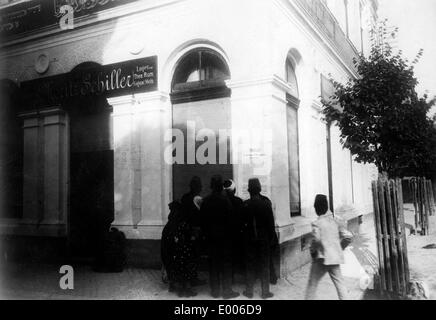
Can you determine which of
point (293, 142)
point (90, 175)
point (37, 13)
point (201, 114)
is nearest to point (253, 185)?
point (201, 114)

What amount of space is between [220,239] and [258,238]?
533mm

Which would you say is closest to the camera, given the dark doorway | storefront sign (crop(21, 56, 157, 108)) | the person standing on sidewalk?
the person standing on sidewalk

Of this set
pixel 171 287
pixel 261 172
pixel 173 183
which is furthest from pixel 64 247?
pixel 261 172

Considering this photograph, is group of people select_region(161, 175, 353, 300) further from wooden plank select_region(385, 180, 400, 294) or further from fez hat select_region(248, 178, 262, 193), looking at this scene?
wooden plank select_region(385, 180, 400, 294)

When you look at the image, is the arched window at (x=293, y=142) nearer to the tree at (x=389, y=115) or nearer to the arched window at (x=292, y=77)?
the arched window at (x=292, y=77)

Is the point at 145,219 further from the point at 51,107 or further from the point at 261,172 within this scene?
the point at 51,107

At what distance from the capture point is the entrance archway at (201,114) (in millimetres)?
6855

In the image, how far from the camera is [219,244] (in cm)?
528

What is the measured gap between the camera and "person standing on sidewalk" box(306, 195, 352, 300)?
4.25 meters

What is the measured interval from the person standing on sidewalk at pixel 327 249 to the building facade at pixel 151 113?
1794mm

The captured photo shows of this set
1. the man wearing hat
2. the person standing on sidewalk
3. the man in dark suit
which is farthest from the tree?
the man in dark suit

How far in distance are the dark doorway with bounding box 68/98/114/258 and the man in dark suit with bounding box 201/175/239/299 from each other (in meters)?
3.50

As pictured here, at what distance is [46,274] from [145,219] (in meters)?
2.18
